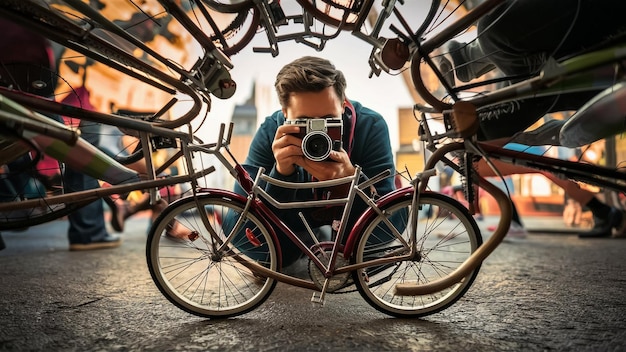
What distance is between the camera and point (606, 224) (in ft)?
11.4

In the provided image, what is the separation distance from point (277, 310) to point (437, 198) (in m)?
0.75

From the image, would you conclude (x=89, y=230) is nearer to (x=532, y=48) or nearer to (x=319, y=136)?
(x=319, y=136)

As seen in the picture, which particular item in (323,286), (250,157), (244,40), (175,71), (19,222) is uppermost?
(244,40)

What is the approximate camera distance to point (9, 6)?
3.95 ft

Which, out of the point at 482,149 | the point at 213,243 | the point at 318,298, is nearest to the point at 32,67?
the point at 213,243

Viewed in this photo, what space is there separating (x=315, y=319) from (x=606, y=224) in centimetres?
317

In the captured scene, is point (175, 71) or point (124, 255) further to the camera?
point (124, 255)

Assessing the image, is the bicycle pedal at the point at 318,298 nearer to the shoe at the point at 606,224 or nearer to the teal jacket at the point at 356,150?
the teal jacket at the point at 356,150

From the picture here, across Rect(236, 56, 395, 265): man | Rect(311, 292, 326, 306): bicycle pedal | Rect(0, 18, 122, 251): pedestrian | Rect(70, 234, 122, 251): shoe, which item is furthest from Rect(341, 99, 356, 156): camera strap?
Rect(70, 234, 122, 251): shoe

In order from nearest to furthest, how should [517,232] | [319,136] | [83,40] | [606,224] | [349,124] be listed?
1. [83,40]
2. [319,136]
3. [349,124]
4. [606,224]
5. [517,232]

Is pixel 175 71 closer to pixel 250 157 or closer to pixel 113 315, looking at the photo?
pixel 250 157

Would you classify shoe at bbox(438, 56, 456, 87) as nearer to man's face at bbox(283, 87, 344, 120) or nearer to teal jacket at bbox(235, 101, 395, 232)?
teal jacket at bbox(235, 101, 395, 232)

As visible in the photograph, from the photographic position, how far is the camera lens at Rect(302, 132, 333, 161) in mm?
1458

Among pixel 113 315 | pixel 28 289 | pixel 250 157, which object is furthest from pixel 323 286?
pixel 28 289
